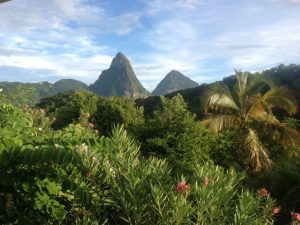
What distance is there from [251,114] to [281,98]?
4.78ft

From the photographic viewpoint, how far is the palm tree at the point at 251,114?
50.3 feet

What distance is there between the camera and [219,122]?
15.5 metres

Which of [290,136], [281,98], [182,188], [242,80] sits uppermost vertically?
[242,80]

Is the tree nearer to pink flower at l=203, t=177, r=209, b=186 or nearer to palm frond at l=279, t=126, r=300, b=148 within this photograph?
palm frond at l=279, t=126, r=300, b=148

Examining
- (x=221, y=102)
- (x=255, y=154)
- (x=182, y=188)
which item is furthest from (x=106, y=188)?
(x=221, y=102)

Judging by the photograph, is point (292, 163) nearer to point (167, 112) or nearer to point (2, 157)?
point (167, 112)

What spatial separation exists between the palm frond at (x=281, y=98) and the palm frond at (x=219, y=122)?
63.7 inches

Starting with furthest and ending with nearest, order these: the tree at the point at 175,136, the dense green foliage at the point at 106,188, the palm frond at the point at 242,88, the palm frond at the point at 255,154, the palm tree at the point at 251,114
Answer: the tree at the point at 175,136
the palm frond at the point at 242,88
the palm tree at the point at 251,114
the palm frond at the point at 255,154
the dense green foliage at the point at 106,188

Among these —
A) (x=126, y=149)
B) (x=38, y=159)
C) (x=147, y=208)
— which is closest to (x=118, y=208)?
(x=147, y=208)

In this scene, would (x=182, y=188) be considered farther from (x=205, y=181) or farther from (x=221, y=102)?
(x=221, y=102)

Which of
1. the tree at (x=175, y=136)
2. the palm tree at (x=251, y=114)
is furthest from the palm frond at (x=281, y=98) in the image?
the tree at (x=175, y=136)

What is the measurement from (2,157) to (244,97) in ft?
46.6

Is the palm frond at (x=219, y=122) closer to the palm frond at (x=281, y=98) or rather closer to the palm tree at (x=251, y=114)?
the palm tree at (x=251, y=114)

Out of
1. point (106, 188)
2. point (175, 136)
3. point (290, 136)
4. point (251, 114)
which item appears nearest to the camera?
point (106, 188)
